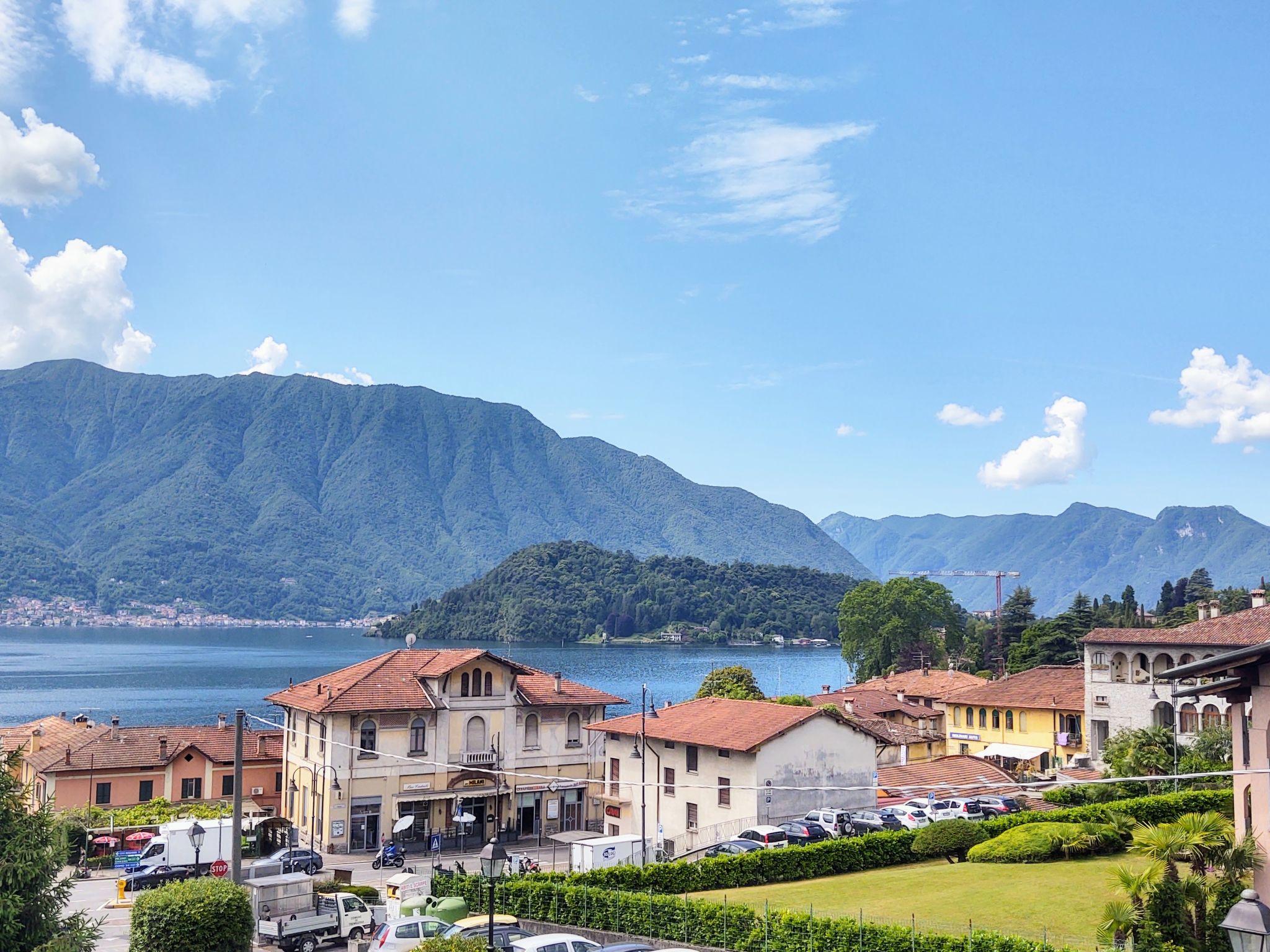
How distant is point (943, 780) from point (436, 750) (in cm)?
2375

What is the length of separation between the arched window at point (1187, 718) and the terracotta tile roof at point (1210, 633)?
10.9 ft

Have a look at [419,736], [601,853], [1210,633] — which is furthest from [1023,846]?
[1210,633]

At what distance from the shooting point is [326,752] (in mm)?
47594

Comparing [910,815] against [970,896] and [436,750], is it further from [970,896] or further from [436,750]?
[436,750]

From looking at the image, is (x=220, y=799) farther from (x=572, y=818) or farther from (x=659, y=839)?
(x=659, y=839)

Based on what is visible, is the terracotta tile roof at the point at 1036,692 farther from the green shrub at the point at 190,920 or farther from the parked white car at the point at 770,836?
the green shrub at the point at 190,920

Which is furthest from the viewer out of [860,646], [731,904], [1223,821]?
[860,646]

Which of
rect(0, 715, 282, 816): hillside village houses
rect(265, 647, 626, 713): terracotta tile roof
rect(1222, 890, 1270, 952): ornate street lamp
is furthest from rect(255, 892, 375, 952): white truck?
rect(1222, 890, 1270, 952): ornate street lamp

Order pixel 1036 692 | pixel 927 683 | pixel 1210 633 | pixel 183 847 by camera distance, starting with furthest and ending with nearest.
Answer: pixel 927 683, pixel 1036 692, pixel 1210 633, pixel 183 847

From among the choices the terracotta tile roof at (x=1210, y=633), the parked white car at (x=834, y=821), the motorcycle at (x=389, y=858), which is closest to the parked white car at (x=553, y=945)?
the parked white car at (x=834, y=821)

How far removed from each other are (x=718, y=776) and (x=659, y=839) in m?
4.05

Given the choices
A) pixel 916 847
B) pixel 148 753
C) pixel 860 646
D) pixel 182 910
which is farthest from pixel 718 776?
pixel 860 646

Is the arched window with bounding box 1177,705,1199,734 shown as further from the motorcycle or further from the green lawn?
the motorcycle

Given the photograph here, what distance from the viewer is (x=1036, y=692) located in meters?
67.9
